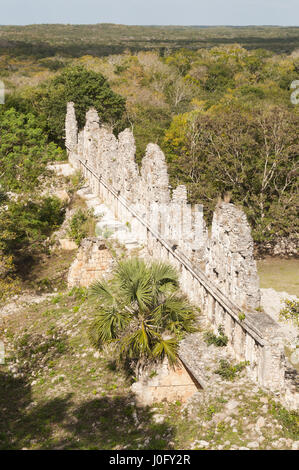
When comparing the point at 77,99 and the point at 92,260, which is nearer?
the point at 92,260

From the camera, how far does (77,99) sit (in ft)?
103

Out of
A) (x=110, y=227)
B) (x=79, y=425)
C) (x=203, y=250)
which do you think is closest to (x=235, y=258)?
(x=203, y=250)

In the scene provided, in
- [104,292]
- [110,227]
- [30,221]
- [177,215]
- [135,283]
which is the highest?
[177,215]

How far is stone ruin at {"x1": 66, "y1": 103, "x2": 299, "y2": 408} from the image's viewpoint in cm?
889

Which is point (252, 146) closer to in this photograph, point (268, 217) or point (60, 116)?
point (268, 217)

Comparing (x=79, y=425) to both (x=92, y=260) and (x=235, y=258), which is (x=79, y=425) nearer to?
(x=235, y=258)

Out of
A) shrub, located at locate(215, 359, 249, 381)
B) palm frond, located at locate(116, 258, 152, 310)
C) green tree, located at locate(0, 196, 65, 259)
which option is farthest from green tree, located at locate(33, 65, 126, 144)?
shrub, located at locate(215, 359, 249, 381)

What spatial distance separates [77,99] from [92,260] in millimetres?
17370

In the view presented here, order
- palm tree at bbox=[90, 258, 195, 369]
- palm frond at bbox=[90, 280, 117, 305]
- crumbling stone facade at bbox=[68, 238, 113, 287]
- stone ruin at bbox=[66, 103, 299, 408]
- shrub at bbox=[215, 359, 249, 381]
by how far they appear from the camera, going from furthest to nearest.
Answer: crumbling stone facade at bbox=[68, 238, 113, 287] < palm frond at bbox=[90, 280, 117, 305] < palm tree at bbox=[90, 258, 195, 369] < shrub at bbox=[215, 359, 249, 381] < stone ruin at bbox=[66, 103, 299, 408]

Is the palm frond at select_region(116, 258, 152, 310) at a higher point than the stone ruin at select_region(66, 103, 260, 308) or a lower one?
lower

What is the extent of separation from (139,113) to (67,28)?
108m

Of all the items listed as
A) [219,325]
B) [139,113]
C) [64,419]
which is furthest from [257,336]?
[139,113]

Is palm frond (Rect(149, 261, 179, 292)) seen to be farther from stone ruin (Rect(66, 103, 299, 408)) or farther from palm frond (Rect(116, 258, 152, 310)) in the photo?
stone ruin (Rect(66, 103, 299, 408))

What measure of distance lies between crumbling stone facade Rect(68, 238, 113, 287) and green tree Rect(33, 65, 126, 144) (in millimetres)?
14638
